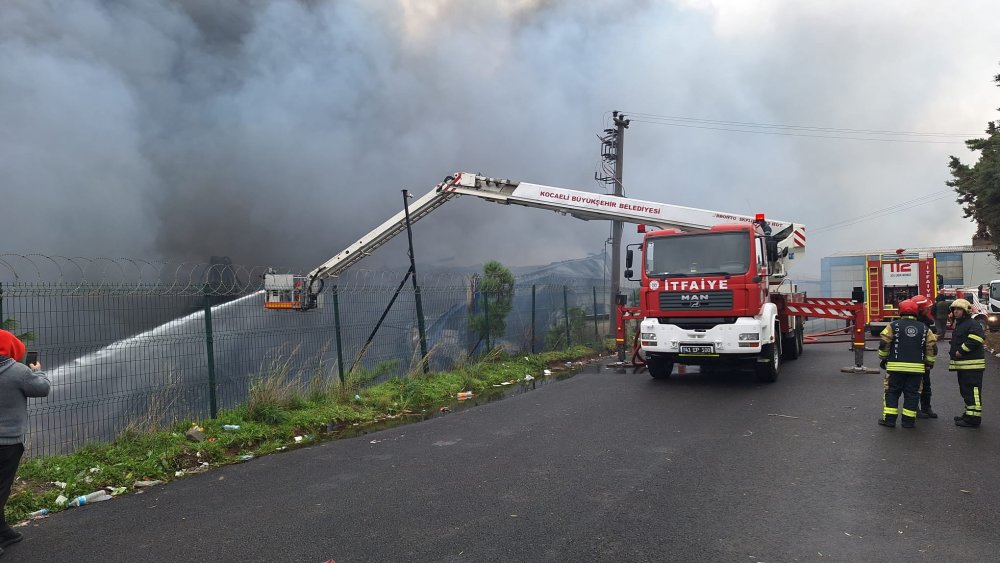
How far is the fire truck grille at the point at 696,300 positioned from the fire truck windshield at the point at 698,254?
13.7 inches

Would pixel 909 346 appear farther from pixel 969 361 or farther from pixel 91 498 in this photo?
pixel 91 498

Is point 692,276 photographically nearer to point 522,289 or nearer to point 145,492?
point 522,289

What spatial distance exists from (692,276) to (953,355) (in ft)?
12.2

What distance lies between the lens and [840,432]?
651 centimetres

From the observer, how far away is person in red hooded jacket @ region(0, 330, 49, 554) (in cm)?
389

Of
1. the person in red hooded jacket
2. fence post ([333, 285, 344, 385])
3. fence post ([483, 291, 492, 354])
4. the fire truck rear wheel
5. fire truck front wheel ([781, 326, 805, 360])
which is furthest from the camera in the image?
fire truck front wheel ([781, 326, 805, 360])

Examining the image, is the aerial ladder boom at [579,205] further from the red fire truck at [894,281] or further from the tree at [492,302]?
the red fire truck at [894,281]

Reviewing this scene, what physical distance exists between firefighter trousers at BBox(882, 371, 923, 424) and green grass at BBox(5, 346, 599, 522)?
580cm

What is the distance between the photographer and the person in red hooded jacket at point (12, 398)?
3.89 meters

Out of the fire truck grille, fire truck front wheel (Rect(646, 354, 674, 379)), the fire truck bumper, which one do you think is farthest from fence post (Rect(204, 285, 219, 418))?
fire truck front wheel (Rect(646, 354, 674, 379))

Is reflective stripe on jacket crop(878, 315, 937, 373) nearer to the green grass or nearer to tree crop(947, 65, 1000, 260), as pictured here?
the green grass

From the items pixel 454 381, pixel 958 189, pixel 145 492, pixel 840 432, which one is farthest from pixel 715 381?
pixel 958 189

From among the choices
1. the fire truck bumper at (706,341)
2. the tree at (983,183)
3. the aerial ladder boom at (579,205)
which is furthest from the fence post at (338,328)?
the tree at (983,183)

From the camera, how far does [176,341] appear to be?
730cm
